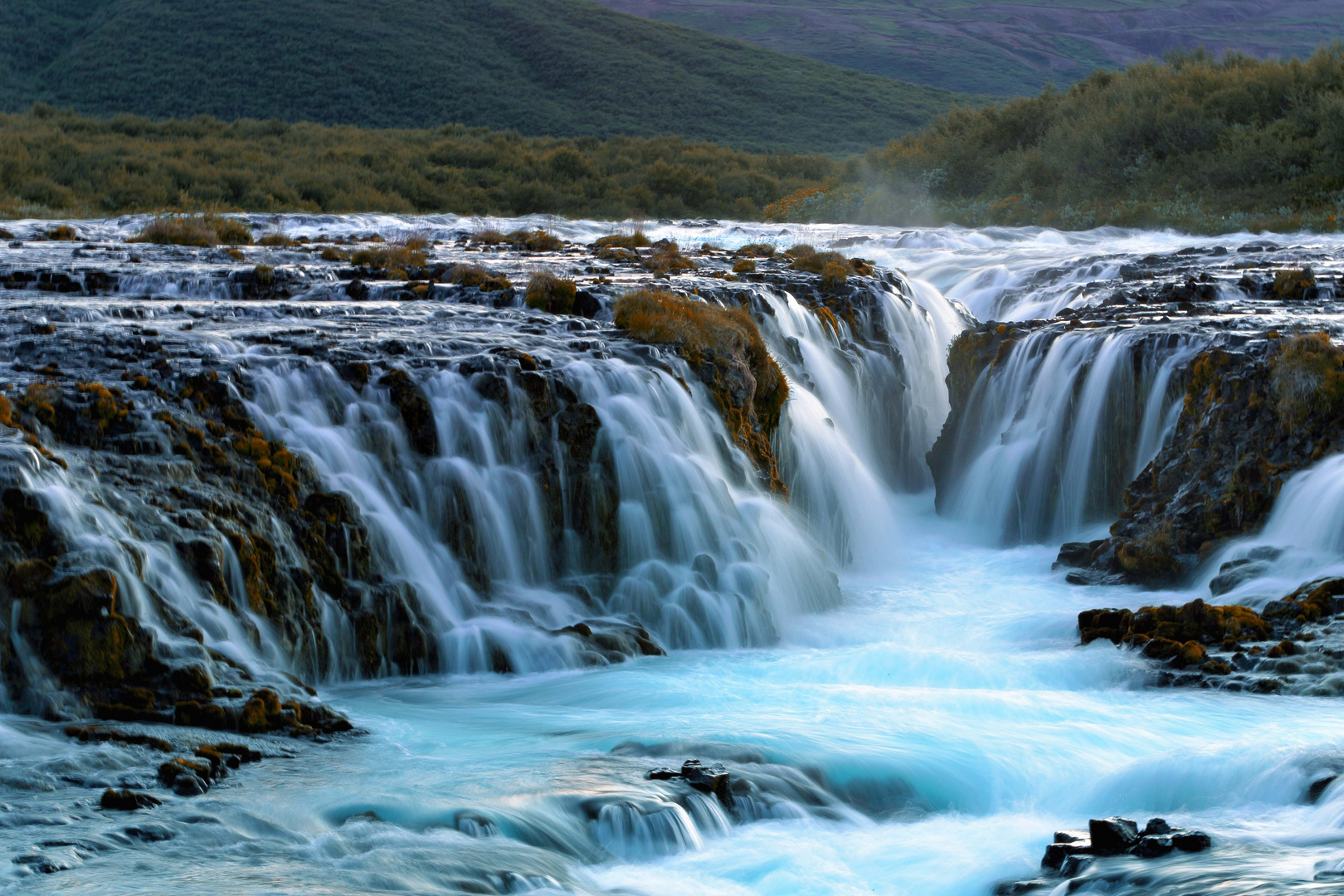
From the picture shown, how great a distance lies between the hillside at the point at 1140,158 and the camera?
31.2 m

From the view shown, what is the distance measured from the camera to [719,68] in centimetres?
8562

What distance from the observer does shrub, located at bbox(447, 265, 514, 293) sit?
50.6 ft

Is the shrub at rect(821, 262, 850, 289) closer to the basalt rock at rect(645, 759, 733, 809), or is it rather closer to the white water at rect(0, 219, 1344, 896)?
the white water at rect(0, 219, 1344, 896)

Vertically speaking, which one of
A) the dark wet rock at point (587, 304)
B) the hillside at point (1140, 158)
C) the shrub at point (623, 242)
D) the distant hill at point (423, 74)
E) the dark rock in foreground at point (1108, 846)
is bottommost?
the dark rock in foreground at point (1108, 846)

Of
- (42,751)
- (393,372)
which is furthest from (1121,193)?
(42,751)

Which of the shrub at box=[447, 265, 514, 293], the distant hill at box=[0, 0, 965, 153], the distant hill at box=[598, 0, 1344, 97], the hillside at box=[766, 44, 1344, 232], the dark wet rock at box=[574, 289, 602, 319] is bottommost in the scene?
the dark wet rock at box=[574, 289, 602, 319]

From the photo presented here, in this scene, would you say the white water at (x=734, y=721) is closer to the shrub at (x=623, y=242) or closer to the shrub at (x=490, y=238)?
the shrub at (x=623, y=242)

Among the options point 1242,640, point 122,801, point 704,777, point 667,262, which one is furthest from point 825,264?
point 122,801

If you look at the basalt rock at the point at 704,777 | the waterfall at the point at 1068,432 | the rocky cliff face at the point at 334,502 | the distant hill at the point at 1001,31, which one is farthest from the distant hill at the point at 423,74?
the basalt rock at the point at 704,777

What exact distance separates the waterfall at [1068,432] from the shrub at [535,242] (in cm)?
909

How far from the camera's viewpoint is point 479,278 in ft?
A: 52.1

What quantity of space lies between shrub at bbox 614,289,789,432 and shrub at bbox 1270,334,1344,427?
4.96 meters

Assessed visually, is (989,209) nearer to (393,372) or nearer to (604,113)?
(393,372)

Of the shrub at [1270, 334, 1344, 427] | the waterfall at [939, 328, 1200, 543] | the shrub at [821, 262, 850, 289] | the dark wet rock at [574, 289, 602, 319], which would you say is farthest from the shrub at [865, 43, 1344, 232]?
the dark wet rock at [574, 289, 602, 319]
